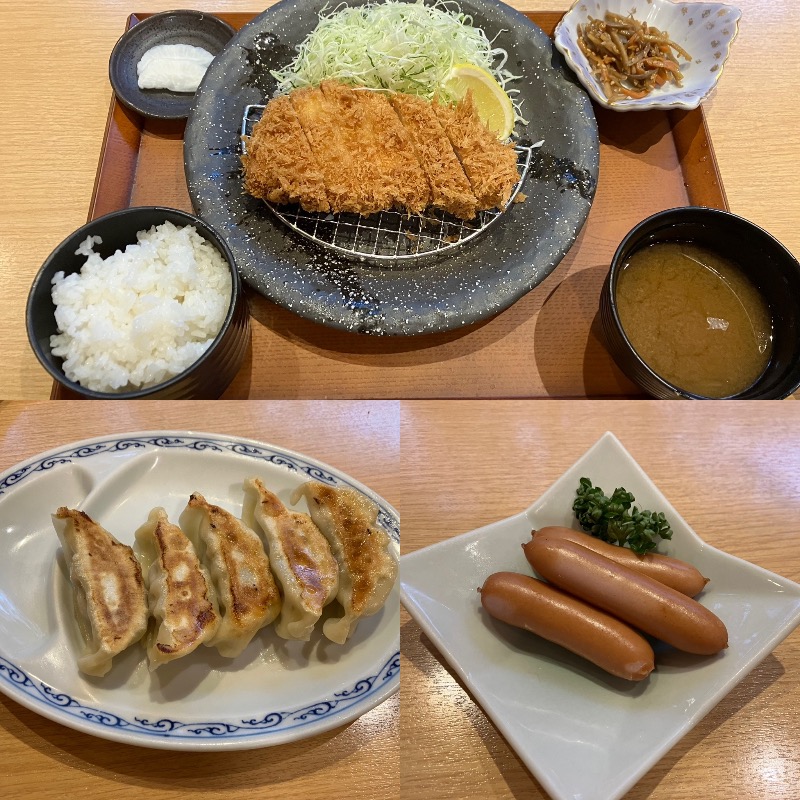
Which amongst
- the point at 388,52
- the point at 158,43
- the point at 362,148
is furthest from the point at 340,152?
the point at 158,43

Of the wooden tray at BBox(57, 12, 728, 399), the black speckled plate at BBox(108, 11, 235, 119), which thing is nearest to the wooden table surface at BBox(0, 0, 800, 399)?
the wooden tray at BBox(57, 12, 728, 399)

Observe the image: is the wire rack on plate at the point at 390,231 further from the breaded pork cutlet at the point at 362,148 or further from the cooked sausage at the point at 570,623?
the cooked sausage at the point at 570,623

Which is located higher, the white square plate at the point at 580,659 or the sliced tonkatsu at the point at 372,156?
the sliced tonkatsu at the point at 372,156

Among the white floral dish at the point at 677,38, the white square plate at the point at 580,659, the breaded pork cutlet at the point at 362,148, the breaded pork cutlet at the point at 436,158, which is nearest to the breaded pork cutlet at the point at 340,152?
the breaded pork cutlet at the point at 362,148

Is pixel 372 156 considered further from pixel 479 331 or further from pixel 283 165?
pixel 479 331

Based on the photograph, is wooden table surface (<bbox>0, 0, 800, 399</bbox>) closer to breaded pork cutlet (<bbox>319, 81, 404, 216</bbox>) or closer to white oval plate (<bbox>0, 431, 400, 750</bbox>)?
white oval plate (<bbox>0, 431, 400, 750</bbox>)

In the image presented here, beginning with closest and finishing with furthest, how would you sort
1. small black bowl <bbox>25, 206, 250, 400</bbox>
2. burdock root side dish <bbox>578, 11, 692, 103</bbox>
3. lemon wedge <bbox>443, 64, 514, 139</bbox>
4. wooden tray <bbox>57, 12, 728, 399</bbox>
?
1. small black bowl <bbox>25, 206, 250, 400</bbox>
2. wooden tray <bbox>57, 12, 728, 399</bbox>
3. lemon wedge <bbox>443, 64, 514, 139</bbox>
4. burdock root side dish <bbox>578, 11, 692, 103</bbox>
